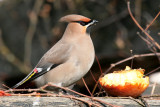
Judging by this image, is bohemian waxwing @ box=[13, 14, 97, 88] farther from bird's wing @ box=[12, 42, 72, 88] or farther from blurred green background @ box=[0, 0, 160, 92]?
blurred green background @ box=[0, 0, 160, 92]

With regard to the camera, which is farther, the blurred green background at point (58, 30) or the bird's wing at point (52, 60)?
the blurred green background at point (58, 30)

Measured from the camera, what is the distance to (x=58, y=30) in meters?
5.08

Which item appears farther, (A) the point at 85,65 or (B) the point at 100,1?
(B) the point at 100,1

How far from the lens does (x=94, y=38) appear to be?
4840 mm

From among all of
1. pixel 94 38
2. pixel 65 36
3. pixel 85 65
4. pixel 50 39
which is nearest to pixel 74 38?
pixel 65 36

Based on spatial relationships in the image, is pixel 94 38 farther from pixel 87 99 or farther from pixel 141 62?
pixel 87 99

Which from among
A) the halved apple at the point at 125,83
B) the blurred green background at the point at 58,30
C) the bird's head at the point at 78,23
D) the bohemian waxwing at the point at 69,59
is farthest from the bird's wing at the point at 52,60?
the blurred green background at the point at 58,30

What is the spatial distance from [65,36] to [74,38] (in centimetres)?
11

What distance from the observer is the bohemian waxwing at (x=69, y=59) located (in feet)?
9.00

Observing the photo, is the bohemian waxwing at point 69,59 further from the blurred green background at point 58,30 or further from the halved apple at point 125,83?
the blurred green background at point 58,30

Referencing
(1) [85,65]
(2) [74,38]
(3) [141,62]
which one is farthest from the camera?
(3) [141,62]

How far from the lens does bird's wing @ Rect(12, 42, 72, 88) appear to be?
2.85 metres

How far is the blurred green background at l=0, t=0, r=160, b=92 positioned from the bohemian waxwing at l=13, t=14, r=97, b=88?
1640 millimetres

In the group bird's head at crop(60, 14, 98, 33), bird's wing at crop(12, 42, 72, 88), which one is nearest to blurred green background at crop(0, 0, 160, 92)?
bird's head at crop(60, 14, 98, 33)
